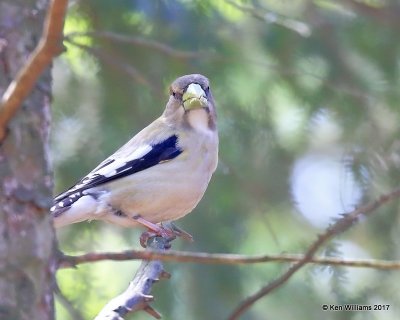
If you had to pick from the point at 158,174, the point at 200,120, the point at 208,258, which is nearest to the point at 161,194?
the point at 158,174

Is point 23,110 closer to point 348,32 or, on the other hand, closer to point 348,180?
point 348,180

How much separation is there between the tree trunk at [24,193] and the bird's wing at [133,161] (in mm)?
1515

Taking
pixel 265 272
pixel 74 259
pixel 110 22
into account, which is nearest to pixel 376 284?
pixel 265 272

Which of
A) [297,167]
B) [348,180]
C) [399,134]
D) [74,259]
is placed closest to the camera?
[74,259]

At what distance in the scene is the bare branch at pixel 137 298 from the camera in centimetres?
234

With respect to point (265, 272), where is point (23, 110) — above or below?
above

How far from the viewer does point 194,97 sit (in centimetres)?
389

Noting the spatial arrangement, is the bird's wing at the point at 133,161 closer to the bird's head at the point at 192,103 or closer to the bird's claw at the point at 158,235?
the bird's head at the point at 192,103

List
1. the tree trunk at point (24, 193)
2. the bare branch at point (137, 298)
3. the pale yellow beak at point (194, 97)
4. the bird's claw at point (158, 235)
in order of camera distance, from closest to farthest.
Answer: the tree trunk at point (24, 193) → the bare branch at point (137, 298) → the bird's claw at point (158, 235) → the pale yellow beak at point (194, 97)

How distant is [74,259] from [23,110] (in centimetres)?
36

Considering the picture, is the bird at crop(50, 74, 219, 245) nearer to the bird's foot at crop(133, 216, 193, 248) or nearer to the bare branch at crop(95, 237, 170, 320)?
the bird's foot at crop(133, 216, 193, 248)

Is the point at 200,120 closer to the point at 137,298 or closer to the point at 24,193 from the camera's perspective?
the point at 137,298

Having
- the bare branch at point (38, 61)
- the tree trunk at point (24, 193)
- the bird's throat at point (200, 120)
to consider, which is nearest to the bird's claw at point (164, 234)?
the bird's throat at point (200, 120)

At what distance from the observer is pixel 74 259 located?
2.04 metres
